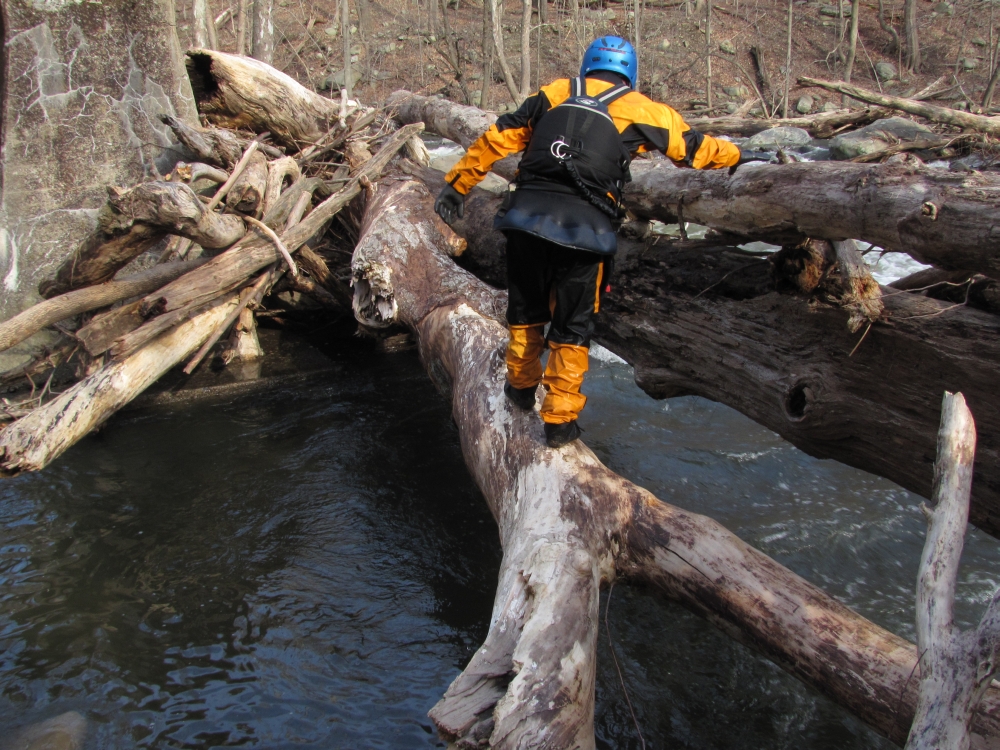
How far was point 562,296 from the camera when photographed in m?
3.50

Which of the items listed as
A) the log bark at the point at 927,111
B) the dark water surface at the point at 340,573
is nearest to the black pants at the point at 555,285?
the dark water surface at the point at 340,573

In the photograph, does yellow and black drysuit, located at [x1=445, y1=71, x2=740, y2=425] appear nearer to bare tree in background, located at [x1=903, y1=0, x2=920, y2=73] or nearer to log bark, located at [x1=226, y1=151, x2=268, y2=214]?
log bark, located at [x1=226, y1=151, x2=268, y2=214]

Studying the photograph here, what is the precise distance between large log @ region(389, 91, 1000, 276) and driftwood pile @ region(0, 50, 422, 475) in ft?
10.3

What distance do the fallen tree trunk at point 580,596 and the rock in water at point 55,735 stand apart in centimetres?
179

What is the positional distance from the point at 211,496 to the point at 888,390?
13.1ft

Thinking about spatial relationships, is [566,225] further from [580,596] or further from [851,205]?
[580,596]

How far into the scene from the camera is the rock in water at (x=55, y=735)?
2941mm

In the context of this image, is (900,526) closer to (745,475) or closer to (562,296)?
(745,475)

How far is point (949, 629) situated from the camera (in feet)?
6.23

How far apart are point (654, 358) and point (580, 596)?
2.18m

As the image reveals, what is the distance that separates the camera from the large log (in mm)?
2811

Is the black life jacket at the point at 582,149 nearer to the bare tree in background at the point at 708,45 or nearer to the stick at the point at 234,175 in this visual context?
the stick at the point at 234,175

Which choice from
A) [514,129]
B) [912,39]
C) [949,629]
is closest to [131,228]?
[514,129]

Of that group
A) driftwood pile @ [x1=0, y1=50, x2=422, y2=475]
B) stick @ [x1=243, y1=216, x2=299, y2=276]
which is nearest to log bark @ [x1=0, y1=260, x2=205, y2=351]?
driftwood pile @ [x1=0, y1=50, x2=422, y2=475]
